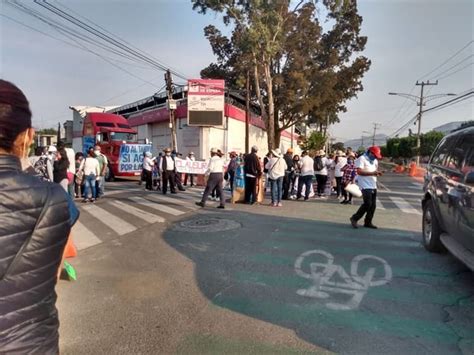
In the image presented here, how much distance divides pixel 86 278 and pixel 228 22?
75.2 feet

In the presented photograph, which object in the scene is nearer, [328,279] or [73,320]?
[73,320]

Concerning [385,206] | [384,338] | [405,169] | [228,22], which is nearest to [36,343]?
[384,338]

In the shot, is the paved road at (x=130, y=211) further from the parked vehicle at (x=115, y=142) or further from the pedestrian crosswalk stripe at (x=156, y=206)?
the parked vehicle at (x=115, y=142)

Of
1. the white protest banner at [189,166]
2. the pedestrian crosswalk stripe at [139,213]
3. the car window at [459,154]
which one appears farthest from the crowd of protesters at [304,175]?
the white protest banner at [189,166]

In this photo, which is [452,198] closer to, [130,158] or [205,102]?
[130,158]

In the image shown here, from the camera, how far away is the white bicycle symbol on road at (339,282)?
4.41 m

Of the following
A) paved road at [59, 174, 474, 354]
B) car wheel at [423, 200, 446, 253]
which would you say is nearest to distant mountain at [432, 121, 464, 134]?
car wheel at [423, 200, 446, 253]

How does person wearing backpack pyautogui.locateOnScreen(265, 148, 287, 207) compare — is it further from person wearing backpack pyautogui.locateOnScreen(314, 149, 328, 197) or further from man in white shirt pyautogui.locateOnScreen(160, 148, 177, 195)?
man in white shirt pyautogui.locateOnScreen(160, 148, 177, 195)

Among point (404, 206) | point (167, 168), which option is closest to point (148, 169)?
point (167, 168)

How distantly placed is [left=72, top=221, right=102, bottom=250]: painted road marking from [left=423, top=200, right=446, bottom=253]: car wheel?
222 inches

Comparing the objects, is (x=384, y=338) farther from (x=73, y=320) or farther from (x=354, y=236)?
(x=354, y=236)

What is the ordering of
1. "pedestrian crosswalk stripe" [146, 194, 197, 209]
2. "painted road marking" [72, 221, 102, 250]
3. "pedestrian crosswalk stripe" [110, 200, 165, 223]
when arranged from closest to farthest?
"painted road marking" [72, 221, 102, 250], "pedestrian crosswalk stripe" [110, 200, 165, 223], "pedestrian crosswalk stripe" [146, 194, 197, 209]

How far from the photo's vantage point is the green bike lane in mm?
3545

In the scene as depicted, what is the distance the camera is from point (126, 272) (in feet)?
17.5
